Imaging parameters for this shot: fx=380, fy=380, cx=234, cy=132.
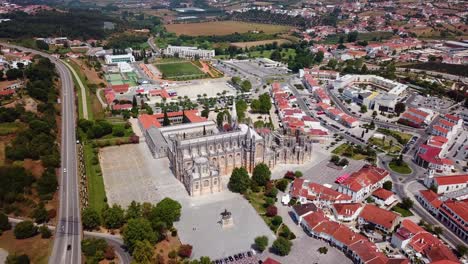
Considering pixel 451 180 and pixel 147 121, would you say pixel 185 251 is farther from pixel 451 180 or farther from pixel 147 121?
pixel 147 121

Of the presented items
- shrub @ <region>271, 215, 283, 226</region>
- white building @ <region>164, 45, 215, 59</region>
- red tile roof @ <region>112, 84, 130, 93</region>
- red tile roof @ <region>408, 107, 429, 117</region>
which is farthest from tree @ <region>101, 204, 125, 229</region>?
white building @ <region>164, 45, 215, 59</region>

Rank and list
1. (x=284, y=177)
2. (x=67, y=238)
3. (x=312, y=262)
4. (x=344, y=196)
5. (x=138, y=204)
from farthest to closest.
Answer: (x=284, y=177) < (x=344, y=196) < (x=138, y=204) < (x=67, y=238) < (x=312, y=262)

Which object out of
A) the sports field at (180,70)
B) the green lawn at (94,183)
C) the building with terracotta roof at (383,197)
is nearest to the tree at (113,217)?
the green lawn at (94,183)

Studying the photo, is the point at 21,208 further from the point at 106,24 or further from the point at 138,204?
the point at 106,24

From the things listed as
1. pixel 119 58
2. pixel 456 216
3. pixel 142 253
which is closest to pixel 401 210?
pixel 456 216

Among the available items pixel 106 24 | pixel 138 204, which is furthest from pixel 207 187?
pixel 106 24

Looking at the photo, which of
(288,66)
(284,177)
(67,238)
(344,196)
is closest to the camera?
(67,238)

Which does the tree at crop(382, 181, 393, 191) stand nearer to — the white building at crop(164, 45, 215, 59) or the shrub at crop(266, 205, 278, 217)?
the shrub at crop(266, 205, 278, 217)
